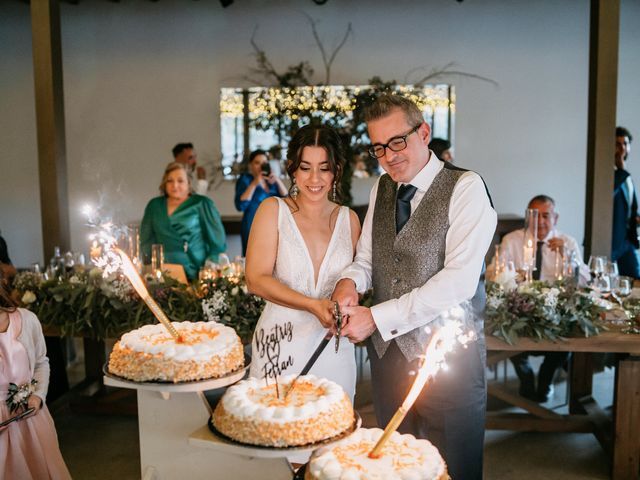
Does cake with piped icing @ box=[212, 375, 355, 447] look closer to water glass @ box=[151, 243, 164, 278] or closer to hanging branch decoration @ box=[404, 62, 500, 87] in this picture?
water glass @ box=[151, 243, 164, 278]

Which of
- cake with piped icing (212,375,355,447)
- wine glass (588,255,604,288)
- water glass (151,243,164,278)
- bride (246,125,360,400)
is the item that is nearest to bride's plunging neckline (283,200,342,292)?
bride (246,125,360,400)

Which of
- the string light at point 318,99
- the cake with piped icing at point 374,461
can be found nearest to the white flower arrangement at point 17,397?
the cake with piped icing at point 374,461

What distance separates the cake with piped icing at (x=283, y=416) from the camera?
149 cm

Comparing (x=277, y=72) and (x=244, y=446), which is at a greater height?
(x=277, y=72)

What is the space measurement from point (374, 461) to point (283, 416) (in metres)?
0.23

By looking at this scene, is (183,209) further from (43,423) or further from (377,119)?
(377,119)

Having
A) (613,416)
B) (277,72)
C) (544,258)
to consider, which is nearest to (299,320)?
(613,416)

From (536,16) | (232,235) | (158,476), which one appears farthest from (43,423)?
(536,16)

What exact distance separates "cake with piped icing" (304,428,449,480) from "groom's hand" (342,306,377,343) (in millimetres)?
622

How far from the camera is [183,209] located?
183 inches

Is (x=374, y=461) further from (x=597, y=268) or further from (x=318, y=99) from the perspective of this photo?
(x=318, y=99)

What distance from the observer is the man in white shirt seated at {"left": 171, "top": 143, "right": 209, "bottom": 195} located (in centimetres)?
649

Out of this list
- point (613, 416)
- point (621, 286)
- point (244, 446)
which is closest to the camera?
point (244, 446)

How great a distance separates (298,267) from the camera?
2494mm
